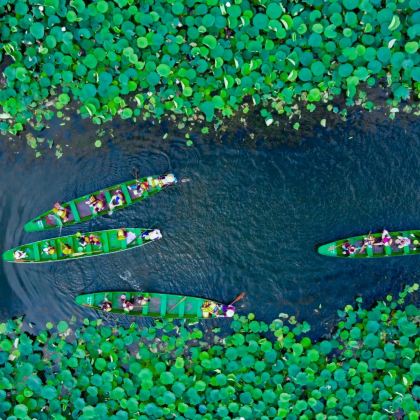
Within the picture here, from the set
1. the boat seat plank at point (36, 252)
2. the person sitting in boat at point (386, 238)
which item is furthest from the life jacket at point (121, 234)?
the person sitting in boat at point (386, 238)

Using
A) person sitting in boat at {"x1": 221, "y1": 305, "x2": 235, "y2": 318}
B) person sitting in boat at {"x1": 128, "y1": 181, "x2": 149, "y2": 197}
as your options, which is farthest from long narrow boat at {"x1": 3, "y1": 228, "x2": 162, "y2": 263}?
person sitting in boat at {"x1": 221, "y1": 305, "x2": 235, "y2": 318}

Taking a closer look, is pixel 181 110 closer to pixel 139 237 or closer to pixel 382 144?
pixel 139 237

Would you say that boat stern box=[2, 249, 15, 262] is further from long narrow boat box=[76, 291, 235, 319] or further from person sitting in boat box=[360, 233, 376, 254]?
person sitting in boat box=[360, 233, 376, 254]

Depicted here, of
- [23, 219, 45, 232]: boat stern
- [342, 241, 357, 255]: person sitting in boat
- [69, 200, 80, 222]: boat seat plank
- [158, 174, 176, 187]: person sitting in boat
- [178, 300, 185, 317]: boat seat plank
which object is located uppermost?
[158, 174, 176, 187]: person sitting in boat

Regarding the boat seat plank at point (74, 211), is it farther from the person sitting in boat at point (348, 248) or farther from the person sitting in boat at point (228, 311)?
the person sitting in boat at point (348, 248)

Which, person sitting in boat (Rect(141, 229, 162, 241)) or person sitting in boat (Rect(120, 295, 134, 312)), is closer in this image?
person sitting in boat (Rect(120, 295, 134, 312))

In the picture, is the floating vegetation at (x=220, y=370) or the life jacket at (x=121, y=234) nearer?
the floating vegetation at (x=220, y=370)

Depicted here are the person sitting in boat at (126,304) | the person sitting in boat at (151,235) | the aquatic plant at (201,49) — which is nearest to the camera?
the aquatic plant at (201,49)

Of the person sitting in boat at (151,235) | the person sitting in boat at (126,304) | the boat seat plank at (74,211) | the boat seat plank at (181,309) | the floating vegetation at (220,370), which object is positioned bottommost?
the floating vegetation at (220,370)
